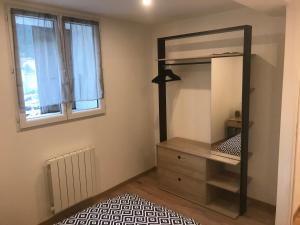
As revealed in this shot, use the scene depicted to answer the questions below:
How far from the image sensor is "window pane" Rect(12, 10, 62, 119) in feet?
7.94

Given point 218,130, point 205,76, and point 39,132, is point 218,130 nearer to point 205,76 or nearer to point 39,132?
point 205,76

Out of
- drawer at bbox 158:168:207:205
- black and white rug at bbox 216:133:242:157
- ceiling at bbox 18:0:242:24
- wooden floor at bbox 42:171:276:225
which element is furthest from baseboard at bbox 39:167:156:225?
ceiling at bbox 18:0:242:24

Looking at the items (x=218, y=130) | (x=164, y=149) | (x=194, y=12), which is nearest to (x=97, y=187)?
(x=164, y=149)

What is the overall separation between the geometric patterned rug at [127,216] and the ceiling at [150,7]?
1.94 m

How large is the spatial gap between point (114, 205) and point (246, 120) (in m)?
1.60

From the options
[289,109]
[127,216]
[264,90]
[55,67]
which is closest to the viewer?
[127,216]

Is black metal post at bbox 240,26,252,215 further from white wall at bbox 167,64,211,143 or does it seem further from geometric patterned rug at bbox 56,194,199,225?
geometric patterned rug at bbox 56,194,199,225

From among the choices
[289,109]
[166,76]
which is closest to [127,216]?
[289,109]

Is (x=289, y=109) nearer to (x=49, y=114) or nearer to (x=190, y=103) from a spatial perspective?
(x=190, y=103)

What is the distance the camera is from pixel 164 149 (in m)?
3.33

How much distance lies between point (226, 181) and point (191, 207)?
20.9 inches

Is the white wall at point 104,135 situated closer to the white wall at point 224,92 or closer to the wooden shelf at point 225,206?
the white wall at point 224,92

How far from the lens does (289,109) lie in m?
2.24

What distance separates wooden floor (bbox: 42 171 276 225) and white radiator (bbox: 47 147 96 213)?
42 cm
